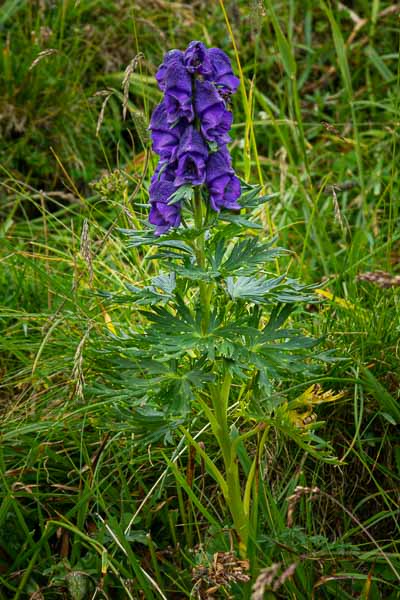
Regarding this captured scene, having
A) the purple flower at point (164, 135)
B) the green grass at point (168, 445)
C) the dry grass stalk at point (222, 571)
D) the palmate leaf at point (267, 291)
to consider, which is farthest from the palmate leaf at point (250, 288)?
the dry grass stalk at point (222, 571)

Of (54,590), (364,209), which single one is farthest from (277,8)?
(54,590)

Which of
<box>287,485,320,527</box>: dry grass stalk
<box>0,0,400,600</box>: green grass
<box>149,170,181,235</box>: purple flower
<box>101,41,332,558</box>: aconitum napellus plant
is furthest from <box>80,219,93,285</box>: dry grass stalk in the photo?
<box>287,485,320,527</box>: dry grass stalk

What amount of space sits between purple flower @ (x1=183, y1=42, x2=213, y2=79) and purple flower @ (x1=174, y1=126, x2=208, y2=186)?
0.40 ft

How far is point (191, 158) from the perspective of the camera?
1.73 metres

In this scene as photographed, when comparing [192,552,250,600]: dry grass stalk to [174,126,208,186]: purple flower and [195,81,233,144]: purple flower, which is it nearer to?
[174,126,208,186]: purple flower

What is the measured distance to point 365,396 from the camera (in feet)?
7.97

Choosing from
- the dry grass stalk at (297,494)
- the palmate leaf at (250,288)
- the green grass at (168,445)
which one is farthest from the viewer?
the green grass at (168,445)

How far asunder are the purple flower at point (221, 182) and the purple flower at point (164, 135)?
0.28ft

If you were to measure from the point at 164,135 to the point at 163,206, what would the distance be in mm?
156

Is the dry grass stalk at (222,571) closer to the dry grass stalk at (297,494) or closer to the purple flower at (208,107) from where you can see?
the dry grass stalk at (297,494)

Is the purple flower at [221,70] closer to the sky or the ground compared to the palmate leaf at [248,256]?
closer to the sky

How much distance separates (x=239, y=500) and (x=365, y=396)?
647mm

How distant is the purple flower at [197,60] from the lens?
172 centimetres

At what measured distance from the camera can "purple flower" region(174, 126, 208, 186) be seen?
1.72 metres
